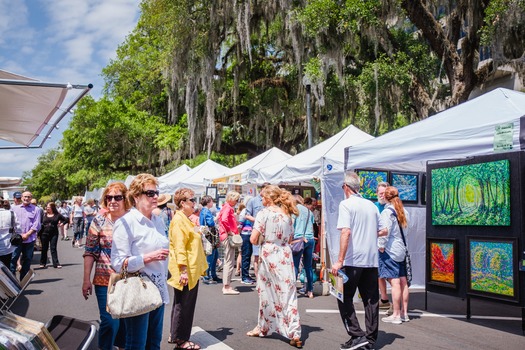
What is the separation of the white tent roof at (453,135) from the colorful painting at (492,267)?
128 cm

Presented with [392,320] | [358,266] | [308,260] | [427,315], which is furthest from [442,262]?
A: [358,266]

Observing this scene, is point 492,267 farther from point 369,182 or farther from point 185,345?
point 185,345

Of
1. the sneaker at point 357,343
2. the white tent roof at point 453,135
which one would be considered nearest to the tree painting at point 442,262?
the white tent roof at point 453,135

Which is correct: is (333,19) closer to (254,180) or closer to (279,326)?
(254,180)

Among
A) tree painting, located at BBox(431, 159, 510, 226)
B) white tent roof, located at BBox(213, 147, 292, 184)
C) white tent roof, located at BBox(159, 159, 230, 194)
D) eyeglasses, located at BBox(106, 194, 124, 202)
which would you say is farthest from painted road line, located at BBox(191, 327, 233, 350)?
white tent roof, located at BBox(159, 159, 230, 194)

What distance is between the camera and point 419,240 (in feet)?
31.0

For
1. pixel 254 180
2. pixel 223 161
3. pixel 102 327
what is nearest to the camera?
pixel 102 327

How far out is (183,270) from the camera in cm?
500

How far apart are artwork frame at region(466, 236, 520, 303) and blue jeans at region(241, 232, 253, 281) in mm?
4729

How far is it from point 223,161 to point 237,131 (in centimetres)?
1115

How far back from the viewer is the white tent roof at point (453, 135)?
589 cm

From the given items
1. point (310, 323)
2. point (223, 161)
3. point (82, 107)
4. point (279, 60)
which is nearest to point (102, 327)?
point (310, 323)

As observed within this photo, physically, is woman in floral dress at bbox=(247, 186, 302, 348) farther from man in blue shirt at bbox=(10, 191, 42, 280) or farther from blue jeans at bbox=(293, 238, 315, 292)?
man in blue shirt at bbox=(10, 191, 42, 280)

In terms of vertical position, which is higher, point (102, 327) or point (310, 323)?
point (102, 327)
